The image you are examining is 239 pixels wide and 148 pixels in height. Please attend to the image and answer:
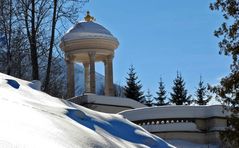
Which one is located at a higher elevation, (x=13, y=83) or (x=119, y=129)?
(x=13, y=83)

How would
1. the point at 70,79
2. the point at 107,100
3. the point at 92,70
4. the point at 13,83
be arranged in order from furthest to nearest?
the point at 70,79 → the point at 92,70 → the point at 107,100 → the point at 13,83

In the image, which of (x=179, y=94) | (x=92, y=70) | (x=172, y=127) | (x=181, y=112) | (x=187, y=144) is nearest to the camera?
(x=187, y=144)

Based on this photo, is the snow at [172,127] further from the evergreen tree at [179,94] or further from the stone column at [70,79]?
the evergreen tree at [179,94]

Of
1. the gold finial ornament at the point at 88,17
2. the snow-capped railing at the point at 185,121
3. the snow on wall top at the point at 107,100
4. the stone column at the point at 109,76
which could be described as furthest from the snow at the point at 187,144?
the gold finial ornament at the point at 88,17

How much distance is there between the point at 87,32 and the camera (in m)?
29.4

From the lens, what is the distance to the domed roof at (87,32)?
A: 2902cm

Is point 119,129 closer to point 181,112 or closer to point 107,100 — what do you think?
point 181,112

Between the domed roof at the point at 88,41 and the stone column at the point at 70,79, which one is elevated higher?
the domed roof at the point at 88,41

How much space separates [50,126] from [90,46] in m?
24.7

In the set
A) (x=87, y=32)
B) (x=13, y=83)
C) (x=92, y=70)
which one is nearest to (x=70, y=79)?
(x=92, y=70)

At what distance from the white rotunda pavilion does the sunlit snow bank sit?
21047mm

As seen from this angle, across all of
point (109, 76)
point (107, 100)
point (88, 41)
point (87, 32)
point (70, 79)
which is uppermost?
point (87, 32)

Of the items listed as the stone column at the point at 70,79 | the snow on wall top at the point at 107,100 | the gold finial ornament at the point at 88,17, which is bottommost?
the snow on wall top at the point at 107,100

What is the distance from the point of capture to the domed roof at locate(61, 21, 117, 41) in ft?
95.2
